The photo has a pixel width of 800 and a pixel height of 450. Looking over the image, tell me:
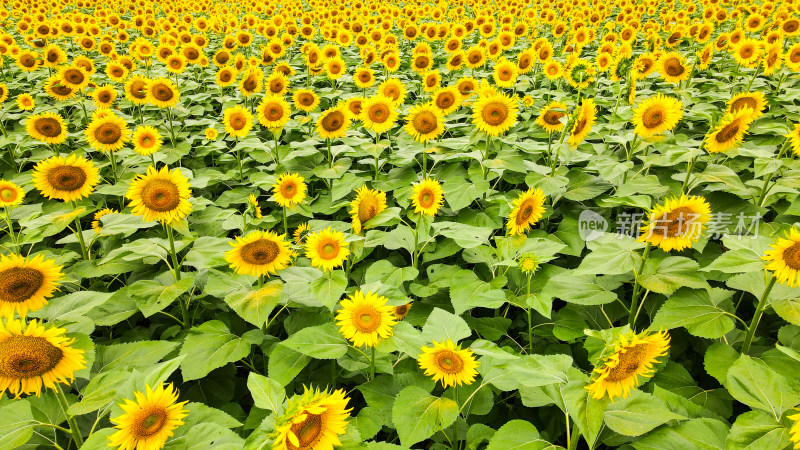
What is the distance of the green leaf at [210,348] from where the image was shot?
2434 millimetres

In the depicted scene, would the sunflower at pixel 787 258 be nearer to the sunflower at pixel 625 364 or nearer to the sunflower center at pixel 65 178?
the sunflower at pixel 625 364

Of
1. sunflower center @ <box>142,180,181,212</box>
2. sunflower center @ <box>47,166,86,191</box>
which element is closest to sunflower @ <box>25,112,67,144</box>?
sunflower center @ <box>47,166,86,191</box>

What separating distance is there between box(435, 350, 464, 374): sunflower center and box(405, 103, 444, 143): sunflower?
2.57m

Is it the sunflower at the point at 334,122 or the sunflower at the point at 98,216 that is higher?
the sunflower at the point at 334,122

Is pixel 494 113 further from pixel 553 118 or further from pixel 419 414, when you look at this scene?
pixel 419 414

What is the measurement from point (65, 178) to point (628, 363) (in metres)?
3.67

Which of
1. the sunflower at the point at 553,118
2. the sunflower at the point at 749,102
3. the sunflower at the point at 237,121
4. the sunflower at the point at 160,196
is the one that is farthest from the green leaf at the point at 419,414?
the sunflower at the point at 237,121

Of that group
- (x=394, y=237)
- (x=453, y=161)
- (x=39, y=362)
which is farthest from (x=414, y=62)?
(x=39, y=362)

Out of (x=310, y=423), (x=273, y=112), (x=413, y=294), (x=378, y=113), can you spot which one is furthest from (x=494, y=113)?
(x=310, y=423)

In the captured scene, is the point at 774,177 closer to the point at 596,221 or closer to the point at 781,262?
the point at 596,221

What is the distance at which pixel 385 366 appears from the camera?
2.50 metres

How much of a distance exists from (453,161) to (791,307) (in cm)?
325

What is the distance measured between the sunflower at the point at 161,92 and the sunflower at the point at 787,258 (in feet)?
19.7

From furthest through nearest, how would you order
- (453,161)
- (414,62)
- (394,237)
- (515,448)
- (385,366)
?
(414,62)
(453,161)
(394,237)
(385,366)
(515,448)
